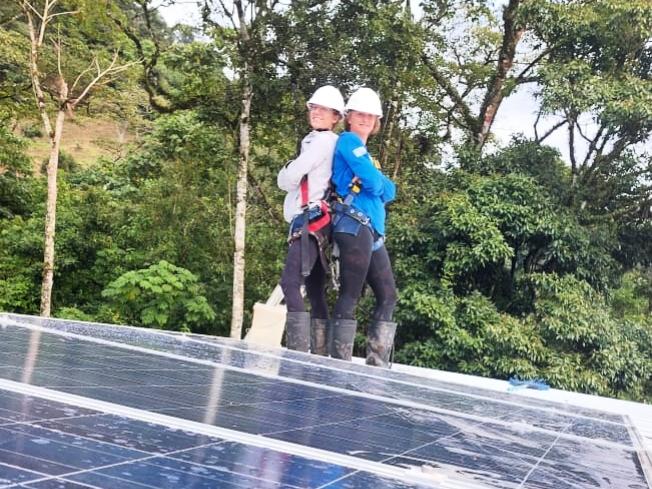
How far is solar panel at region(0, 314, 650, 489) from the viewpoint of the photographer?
4.70 ft

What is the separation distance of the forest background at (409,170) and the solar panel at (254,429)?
7.24 meters

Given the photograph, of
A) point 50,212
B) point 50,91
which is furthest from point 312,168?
point 50,91

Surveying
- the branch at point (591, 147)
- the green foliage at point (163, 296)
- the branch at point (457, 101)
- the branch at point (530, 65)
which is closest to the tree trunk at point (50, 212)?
the green foliage at point (163, 296)

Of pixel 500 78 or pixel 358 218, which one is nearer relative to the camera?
pixel 358 218

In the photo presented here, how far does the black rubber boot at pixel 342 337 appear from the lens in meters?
4.86

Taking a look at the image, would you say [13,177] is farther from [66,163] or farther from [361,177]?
[361,177]

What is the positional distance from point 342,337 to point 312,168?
1095 mm

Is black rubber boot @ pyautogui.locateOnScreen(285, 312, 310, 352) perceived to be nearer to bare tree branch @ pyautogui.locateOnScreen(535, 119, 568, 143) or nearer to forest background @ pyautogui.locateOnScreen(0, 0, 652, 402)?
forest background @ pyautogui.locateOnScreen(0, 0, 652, 402)

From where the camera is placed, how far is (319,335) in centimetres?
509

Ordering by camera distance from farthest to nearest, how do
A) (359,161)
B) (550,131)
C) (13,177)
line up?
(13,177)
(550,131)
(359,161)

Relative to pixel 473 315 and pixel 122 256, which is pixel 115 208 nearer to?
pixel 122 256

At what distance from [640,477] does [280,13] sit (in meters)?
10.2

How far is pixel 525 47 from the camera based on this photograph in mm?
13531

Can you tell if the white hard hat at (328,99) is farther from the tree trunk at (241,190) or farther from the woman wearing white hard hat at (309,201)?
the tree trunk at (241,190)
